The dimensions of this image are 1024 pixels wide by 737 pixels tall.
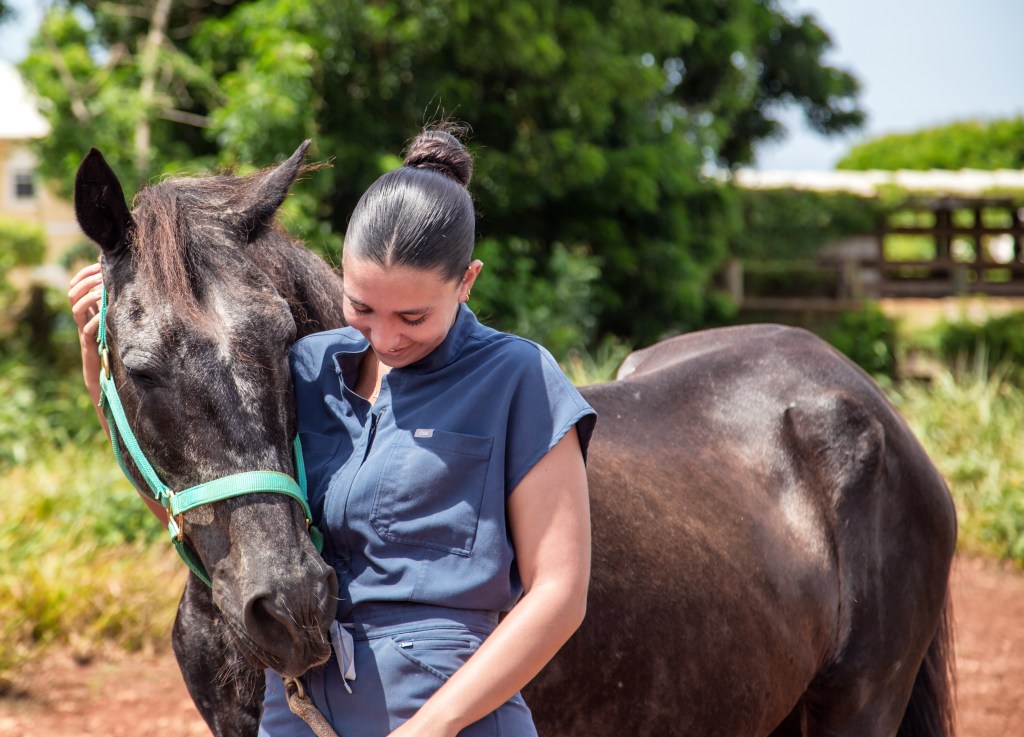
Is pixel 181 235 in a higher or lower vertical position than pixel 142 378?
higher

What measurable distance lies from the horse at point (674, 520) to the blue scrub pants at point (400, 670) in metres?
0.08

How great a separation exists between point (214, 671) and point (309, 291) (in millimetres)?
815

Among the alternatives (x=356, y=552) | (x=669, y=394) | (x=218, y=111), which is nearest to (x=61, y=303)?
(x=218, y=111)

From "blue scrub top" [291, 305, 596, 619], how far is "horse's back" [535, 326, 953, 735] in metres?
0.80

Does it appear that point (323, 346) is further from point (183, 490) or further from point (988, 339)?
point (988, 339)

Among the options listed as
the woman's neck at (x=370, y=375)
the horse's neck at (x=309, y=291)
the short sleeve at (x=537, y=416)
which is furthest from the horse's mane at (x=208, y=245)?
the short sleeve at (x=537, y=416)

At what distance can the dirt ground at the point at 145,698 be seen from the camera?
14.7ft

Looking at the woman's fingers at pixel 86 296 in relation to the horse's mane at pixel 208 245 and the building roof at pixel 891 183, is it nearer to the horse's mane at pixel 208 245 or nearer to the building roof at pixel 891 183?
the horse's mane at pixel 208 245

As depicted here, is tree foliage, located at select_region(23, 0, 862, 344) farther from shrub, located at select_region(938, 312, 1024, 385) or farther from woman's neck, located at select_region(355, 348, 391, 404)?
woman's neck, located at select_region(355, 348, 391, 404)

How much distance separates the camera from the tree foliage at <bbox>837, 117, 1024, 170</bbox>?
45.1 metres

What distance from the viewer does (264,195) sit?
2025 millimetres

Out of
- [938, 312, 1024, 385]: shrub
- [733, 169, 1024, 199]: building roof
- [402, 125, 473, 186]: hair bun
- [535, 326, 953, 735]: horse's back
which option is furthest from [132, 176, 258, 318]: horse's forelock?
[733, 169, 1024, 199]: building roof

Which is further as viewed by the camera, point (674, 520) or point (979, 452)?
point (979, 452)

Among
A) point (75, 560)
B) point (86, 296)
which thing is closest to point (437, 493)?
point (86, 296)
